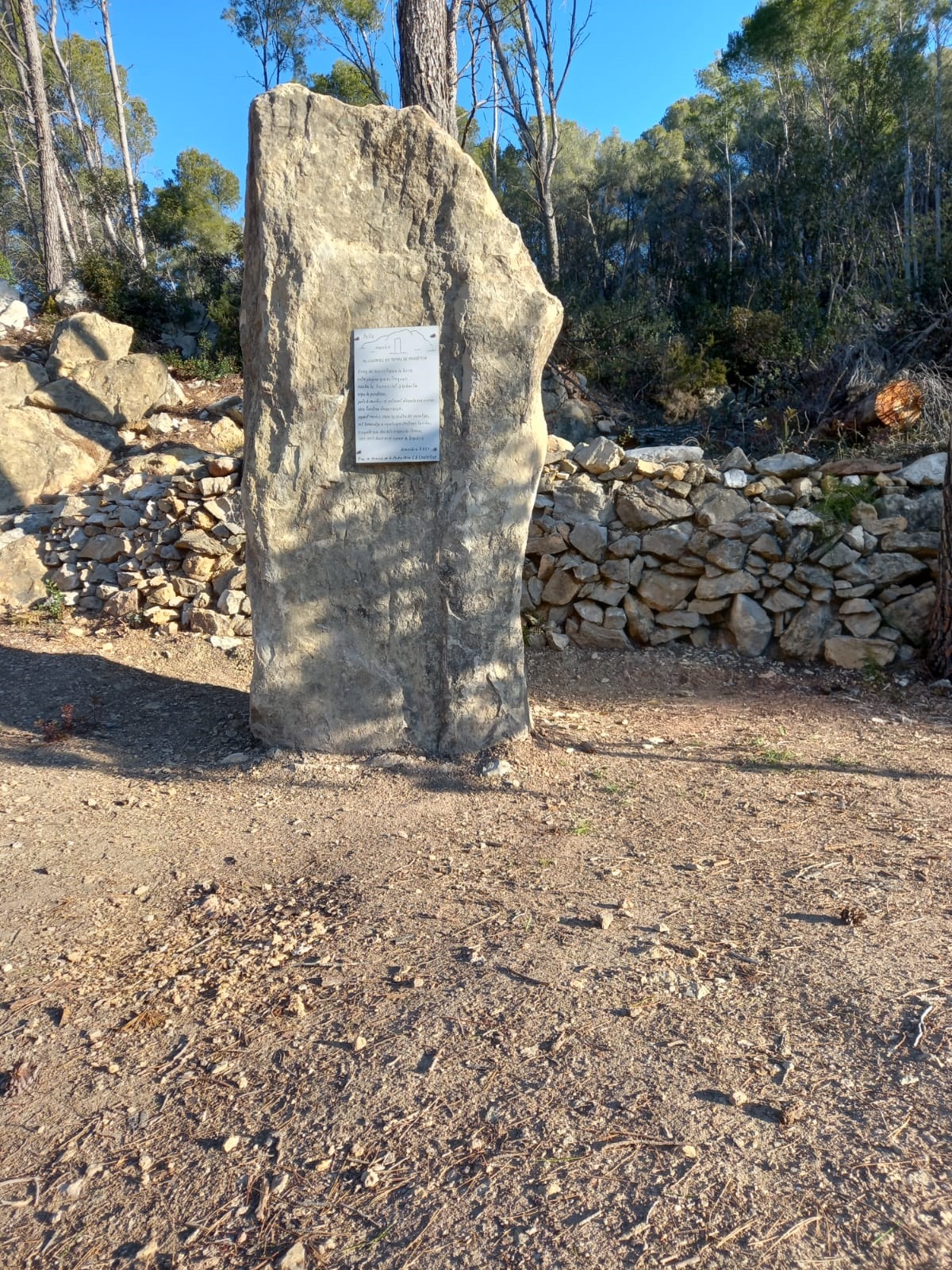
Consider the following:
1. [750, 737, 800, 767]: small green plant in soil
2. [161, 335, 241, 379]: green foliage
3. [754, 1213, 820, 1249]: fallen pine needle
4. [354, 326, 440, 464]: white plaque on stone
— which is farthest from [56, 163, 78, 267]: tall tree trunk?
[754, 1213, 820, 1249]: fallen pine needle

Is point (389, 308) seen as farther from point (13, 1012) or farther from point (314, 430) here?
point (13, 1012)

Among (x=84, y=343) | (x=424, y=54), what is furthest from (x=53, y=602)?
(x=424, y=54)

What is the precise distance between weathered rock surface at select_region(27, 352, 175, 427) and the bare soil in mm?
6987

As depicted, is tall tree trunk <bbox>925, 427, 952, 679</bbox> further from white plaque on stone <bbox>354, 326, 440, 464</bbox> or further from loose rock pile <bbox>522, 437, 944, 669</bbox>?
white plaque on stone <bbox>354, 326, 440, 464</bbox>

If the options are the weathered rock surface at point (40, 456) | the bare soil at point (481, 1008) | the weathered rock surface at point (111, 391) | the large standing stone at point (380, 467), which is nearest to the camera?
the bare soil at point (481, 1008)

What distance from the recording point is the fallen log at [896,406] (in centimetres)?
772

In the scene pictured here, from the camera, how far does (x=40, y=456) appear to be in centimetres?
942

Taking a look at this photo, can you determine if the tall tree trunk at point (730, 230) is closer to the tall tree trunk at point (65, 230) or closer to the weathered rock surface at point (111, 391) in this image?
the weathered rock surface at point (111, 391)

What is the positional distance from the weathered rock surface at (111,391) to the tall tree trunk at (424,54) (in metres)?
5.09

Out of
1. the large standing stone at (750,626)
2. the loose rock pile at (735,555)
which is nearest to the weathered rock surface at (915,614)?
the loose rock pile at (735,555)

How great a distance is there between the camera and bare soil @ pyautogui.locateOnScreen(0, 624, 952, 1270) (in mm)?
1866

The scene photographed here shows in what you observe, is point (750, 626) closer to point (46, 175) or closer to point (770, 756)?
point (770, 756)

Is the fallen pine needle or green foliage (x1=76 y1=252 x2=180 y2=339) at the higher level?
green foliage (x1=76 y1=252 x2=180 y2=339)

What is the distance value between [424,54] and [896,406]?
4.89 m
